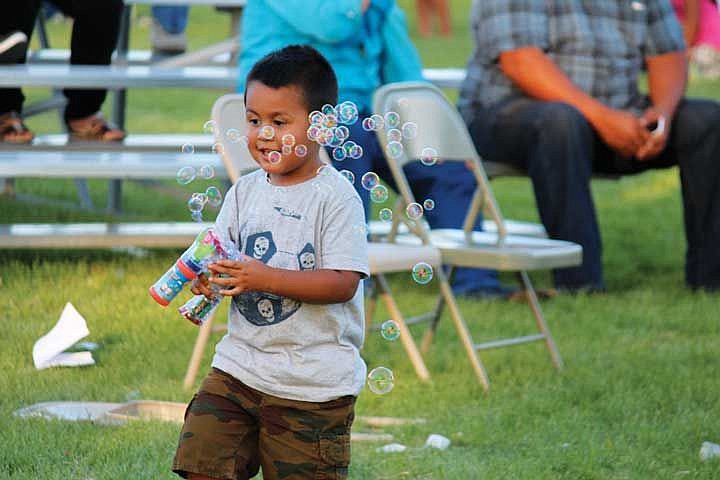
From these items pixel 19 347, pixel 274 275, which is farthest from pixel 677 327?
pixel 274 275

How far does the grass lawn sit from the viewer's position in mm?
4500

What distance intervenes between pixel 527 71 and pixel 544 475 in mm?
3515

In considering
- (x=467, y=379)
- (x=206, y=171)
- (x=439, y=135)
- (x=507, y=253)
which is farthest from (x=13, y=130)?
(x=206, y=171)

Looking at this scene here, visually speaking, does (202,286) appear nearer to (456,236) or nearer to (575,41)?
(456,236)

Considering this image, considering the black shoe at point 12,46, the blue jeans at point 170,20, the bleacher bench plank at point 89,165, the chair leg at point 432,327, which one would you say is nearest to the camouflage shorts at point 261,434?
the chair leg at point 432,327

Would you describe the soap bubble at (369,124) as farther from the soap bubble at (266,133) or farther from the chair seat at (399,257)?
the chair seat at (399,257)

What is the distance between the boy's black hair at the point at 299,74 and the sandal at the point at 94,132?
426cm

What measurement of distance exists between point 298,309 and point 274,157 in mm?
379

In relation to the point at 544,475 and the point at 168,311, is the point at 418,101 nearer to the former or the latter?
the point at 168,311

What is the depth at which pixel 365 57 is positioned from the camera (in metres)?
6.89

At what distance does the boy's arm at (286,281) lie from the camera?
3264 millimetres

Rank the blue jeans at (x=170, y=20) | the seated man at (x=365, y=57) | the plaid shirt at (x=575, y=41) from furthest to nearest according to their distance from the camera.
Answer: the blue jeans at (x=170, y=20) → the plaid shirt at (x=575, y=41) → the seated man at (x=365, y=57)

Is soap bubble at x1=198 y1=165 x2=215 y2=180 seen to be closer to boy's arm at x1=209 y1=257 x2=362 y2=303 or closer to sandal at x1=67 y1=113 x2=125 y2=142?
boy's arm at x1=209 y1=257 x2=362 y2=303

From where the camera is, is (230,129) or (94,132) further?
(94,132)
